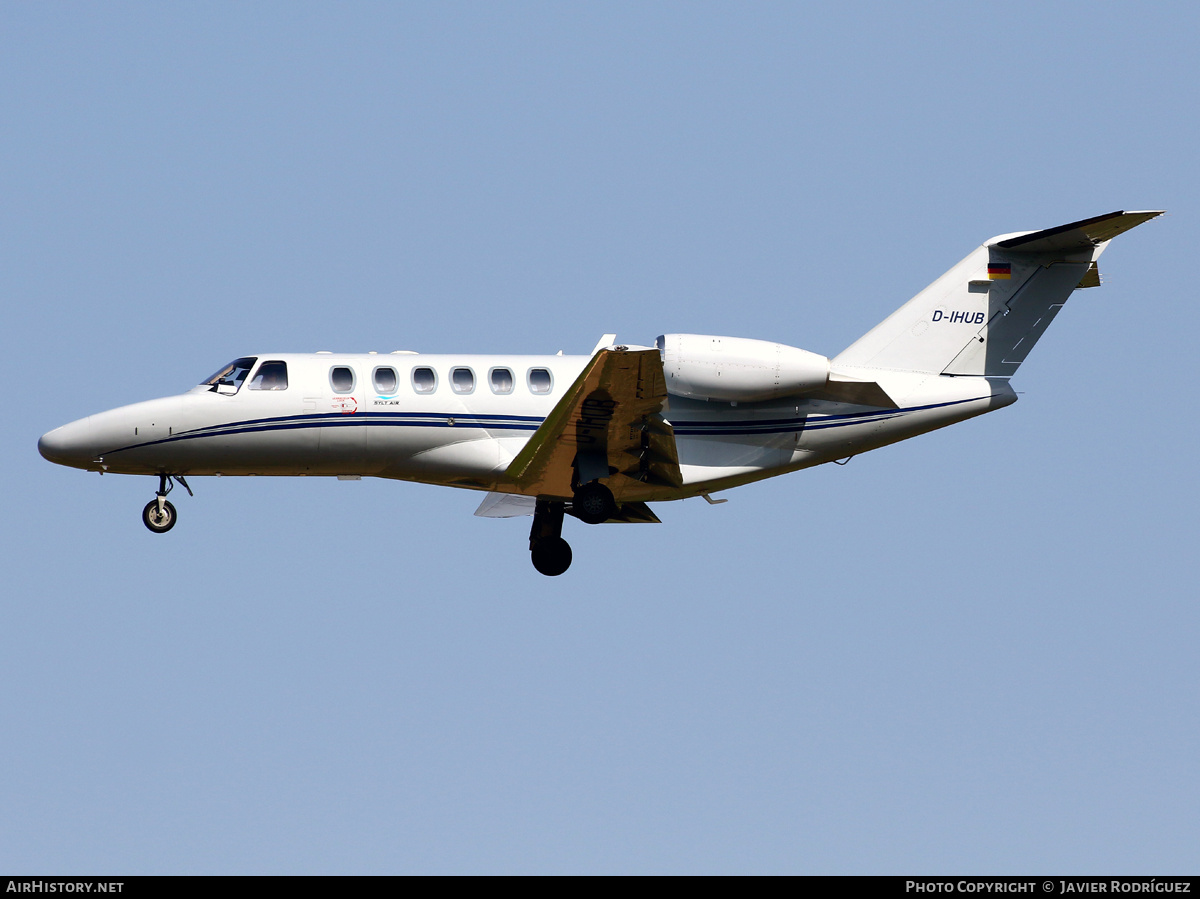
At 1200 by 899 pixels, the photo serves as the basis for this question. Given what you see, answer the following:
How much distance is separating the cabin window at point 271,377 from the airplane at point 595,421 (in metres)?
0.02

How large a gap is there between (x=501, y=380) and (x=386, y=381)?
1.56 meters

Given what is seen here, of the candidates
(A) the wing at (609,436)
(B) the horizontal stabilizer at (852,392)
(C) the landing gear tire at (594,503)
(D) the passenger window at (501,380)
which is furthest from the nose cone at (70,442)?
(B) the horizontal stabilizer at (852,392)

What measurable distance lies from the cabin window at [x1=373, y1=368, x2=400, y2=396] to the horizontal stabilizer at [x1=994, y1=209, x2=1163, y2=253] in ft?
29.3

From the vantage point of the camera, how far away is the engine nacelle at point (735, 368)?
58.9ft

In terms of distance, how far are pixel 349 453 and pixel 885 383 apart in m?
7.62

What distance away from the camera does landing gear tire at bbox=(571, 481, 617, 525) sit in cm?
1845

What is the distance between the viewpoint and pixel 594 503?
60.6 feet

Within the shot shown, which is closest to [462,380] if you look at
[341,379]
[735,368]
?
[341,379]

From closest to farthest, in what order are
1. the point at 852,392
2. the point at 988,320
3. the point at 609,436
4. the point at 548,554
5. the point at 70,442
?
the point at 609,436, the point at 70,442, the point at 852,392, the point at 988,320, the point at 548,554

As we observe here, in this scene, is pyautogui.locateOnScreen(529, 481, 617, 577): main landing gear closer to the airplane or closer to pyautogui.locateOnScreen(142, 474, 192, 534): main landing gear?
the airplane

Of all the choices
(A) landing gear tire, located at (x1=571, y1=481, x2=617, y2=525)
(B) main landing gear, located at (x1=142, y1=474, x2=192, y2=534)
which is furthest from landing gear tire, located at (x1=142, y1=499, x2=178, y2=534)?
(A) landing gear tire, located at (x1=571, y1=481, x2=617, y2=525)

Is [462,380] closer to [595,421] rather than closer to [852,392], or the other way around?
[595,421]

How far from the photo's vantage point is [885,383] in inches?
777
